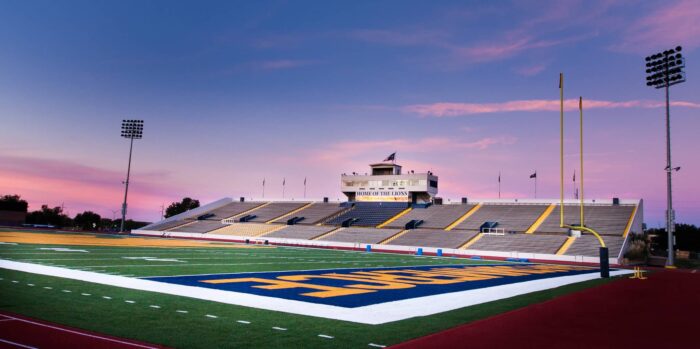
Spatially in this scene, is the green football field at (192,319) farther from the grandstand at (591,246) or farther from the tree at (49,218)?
the tree at (49,218)

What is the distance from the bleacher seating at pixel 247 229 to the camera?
59906 millimetres

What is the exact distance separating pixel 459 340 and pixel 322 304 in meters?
4.43

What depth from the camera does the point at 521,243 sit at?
148 feet

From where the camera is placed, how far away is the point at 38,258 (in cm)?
2022

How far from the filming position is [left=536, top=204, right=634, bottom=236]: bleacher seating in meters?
45.9

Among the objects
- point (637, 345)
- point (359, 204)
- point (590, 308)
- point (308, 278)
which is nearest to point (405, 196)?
point (359, 204)

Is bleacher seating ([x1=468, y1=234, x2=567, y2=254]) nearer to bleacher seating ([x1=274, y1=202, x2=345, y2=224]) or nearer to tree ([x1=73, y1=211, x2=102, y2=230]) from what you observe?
bleacher seating ([x1=274, y1=202, x2=345, y2=224])

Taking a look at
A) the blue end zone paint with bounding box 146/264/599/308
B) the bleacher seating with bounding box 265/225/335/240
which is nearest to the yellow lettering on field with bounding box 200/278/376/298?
the blue end zone paint with bounding box 146/264/599/308

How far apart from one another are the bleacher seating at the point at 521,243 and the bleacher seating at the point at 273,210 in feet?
103

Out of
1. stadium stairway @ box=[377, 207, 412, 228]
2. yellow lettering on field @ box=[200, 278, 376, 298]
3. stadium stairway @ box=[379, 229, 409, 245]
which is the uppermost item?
stadium stairway @ box=[377, 207, 412, 228]

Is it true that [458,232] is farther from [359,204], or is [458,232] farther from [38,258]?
[38,258]

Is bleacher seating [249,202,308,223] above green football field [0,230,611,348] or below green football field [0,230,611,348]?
above

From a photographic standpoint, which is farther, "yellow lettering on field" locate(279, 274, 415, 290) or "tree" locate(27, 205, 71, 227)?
"tree" locate(27, 205, 71, 227)

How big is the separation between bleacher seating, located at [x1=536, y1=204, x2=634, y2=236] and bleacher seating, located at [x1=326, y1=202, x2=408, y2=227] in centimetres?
1955
